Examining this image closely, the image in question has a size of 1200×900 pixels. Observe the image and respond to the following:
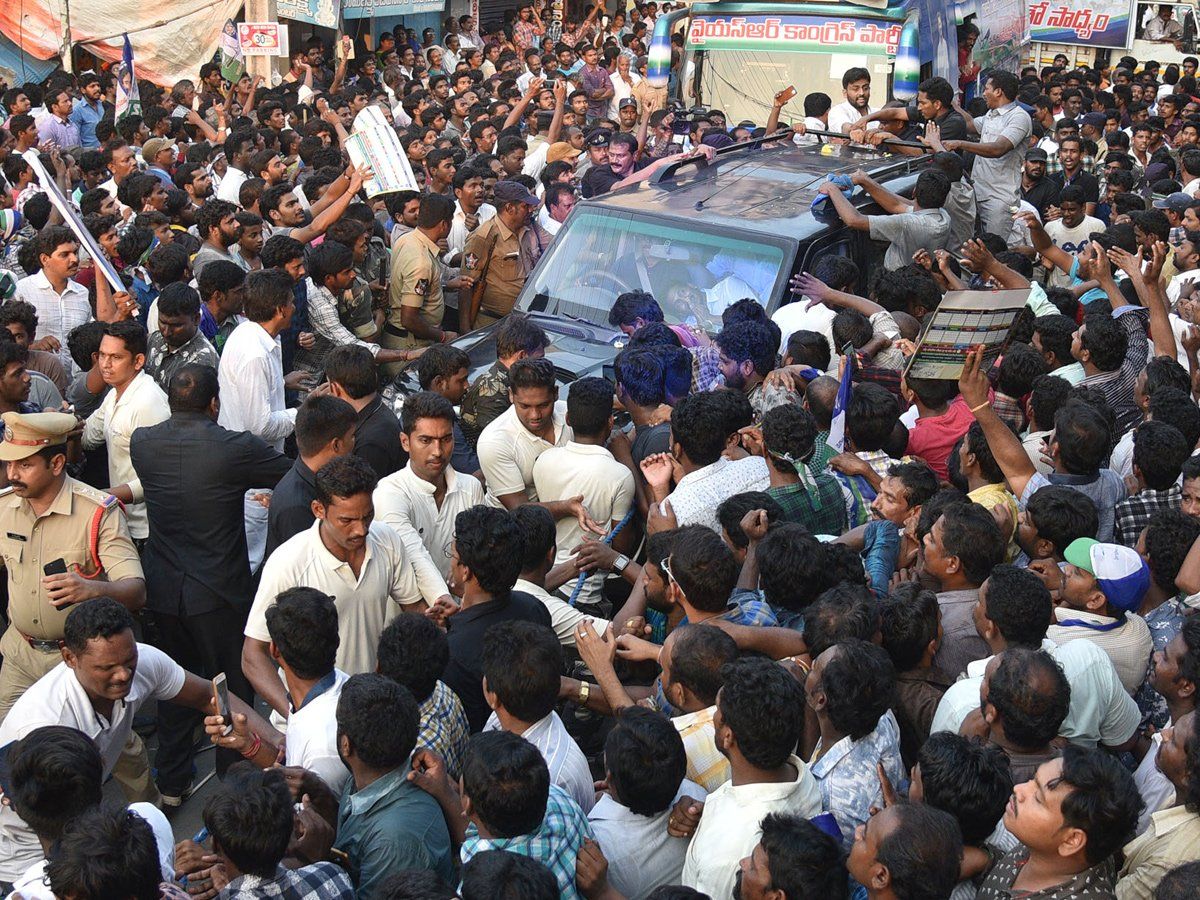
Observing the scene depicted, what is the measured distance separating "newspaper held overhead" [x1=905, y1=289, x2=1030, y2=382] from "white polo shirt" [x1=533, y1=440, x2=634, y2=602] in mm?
1350

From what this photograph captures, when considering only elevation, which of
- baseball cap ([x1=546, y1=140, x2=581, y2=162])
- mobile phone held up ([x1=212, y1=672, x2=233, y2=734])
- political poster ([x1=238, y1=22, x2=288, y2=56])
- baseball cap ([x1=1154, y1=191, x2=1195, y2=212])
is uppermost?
political poster ([x1=238, y1=22, x2=288, y2=56])

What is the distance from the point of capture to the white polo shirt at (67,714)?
142 inches

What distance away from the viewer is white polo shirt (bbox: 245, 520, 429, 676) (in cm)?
437

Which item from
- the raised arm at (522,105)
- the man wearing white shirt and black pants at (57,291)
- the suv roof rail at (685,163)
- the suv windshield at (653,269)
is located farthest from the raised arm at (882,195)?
the raised arm at (522,105)

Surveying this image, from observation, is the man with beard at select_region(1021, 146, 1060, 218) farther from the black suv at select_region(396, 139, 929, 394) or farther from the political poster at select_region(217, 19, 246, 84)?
the political poster at select_region(217, 19, 246, 84)

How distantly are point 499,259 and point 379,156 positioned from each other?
109cm

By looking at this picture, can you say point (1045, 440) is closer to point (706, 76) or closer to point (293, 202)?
point (293, 202)

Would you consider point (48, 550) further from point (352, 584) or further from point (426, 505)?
point (426, 505)

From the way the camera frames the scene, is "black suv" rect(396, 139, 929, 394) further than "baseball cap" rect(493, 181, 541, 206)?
No

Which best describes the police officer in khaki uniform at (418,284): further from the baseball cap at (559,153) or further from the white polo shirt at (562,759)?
the white polo shirt at (562,759)

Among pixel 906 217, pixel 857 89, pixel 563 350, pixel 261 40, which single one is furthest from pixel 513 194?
pixel 261 40

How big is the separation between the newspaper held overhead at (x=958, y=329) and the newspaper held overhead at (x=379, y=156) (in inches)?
155


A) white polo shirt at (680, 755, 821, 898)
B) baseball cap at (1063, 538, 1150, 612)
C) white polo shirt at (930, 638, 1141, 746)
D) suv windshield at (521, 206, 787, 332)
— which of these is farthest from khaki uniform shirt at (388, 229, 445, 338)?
white polo shirt at (680, 755, 821, 898)

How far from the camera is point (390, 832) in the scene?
10.9ft
